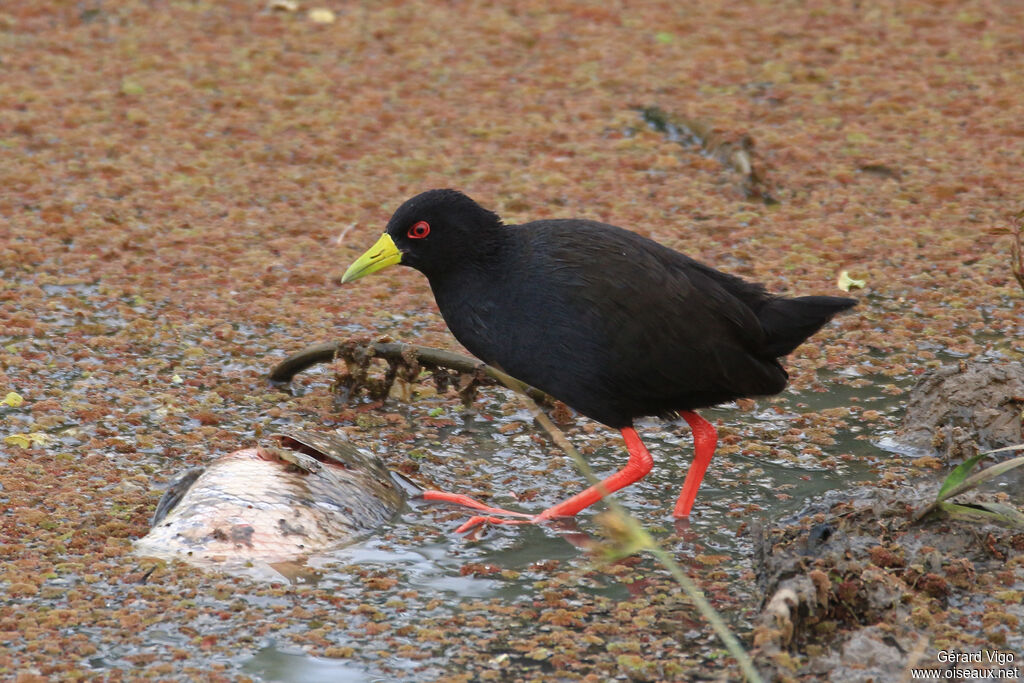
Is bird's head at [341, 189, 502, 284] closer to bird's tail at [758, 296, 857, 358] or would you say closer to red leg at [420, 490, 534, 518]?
red leg at [420, 490, 534, 518]

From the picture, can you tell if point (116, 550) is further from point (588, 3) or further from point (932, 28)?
point (932, 28)

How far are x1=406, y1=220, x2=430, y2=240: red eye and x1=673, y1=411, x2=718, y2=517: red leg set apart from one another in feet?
4.21

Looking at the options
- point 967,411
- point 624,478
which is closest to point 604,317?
point 624,478

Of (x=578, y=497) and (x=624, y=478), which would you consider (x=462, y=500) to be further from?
(x=624, y=478)

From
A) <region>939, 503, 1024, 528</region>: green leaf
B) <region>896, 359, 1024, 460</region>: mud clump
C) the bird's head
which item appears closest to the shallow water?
<region>896, 359, 1024, 460</region>: mud clump

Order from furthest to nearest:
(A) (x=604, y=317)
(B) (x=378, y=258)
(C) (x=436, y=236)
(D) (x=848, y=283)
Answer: (D) (x=848, y=283) → (B) (x=378, y=258) → (C) (x=436, y=236) → (A) (x=604, y=317)

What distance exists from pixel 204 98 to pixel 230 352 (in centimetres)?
322

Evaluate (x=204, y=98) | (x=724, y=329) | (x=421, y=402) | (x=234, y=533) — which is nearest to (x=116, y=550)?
(x=234, y=533)

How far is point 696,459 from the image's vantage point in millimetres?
5316

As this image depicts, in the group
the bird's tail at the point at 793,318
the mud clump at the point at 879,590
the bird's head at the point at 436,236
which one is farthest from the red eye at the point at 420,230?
the mud clump at the point at 879,590

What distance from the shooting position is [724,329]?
5.23m

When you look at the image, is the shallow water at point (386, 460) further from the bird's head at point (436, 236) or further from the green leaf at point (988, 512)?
the bird's head at point (436, 236)

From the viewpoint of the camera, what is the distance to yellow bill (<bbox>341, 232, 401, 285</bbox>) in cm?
552

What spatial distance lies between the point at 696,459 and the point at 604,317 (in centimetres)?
75
